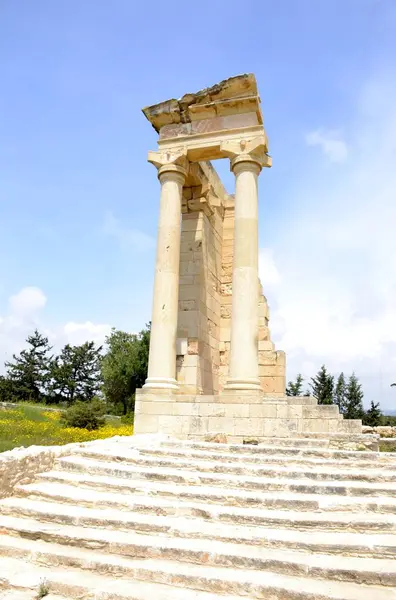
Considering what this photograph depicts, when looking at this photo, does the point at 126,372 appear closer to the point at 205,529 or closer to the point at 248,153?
the point at 248,153

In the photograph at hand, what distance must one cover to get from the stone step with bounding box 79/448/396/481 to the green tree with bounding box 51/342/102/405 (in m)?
50.7

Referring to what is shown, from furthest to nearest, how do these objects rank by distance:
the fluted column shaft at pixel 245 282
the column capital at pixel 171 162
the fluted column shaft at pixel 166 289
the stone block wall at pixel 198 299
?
1. the column capital at pixel 171 162
2. the stone block wall at pixel 198 299
3. the fluted column shaft at pixel 166 289
4. the fluted column shaft at pixel 245 282

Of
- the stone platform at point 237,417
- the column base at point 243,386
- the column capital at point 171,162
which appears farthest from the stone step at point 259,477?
the column capital at point 171,162

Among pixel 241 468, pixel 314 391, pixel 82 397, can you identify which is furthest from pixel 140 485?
pixel 82 397

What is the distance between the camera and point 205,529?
6.20 meters

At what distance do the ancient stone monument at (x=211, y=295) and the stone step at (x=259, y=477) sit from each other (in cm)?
413

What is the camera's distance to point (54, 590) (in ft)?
17.0

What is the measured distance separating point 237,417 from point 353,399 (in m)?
33.9

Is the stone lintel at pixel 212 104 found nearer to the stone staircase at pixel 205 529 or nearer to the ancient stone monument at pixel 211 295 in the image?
the ancient stone monument at pixel 211 295

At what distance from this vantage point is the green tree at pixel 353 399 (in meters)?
39.5

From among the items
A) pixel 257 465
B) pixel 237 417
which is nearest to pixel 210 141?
pixel 237 417

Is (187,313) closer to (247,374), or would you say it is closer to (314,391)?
(247,374)

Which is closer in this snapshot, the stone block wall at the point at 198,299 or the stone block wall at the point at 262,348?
the stone block wall at the point at 198,299

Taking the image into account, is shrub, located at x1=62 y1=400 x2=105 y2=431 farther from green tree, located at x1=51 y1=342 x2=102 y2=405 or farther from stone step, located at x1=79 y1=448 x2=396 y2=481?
green tree, located at x1=51 y1=342 x2=102 y2=405
